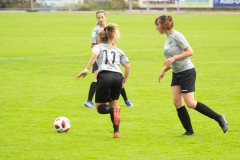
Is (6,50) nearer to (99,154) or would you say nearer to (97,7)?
(99,154)

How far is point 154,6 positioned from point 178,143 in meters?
50.1

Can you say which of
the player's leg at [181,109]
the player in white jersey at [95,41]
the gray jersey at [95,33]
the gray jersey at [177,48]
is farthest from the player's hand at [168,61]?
the gray jersey at [95,33]

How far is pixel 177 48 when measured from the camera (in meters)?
9.72

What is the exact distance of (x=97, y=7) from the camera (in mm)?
62594

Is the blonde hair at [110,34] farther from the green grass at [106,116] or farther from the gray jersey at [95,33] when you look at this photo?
the gray jersey at [95,33]

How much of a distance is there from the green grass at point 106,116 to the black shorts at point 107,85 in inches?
28.1

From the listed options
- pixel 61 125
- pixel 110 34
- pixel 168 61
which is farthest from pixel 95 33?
pixel 168 61

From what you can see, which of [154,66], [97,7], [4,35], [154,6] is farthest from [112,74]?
[97,7]

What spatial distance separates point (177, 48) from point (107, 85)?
1.36 m

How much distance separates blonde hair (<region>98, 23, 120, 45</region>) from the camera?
9766 mm

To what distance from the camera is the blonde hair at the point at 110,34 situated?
9.77m

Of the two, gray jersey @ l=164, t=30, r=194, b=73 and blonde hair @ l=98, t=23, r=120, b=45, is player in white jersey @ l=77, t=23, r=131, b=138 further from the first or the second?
gray jersey @ l=164, t=30, r=194, b=73

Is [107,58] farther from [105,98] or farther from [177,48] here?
[177,48]

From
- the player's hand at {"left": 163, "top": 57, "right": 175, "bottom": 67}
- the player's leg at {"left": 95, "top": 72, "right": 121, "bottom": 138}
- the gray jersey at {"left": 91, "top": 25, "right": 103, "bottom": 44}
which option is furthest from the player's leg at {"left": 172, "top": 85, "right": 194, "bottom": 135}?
the gray jersey at {"left": 91, "top": 25, "right": 103, "bottom": 44}
